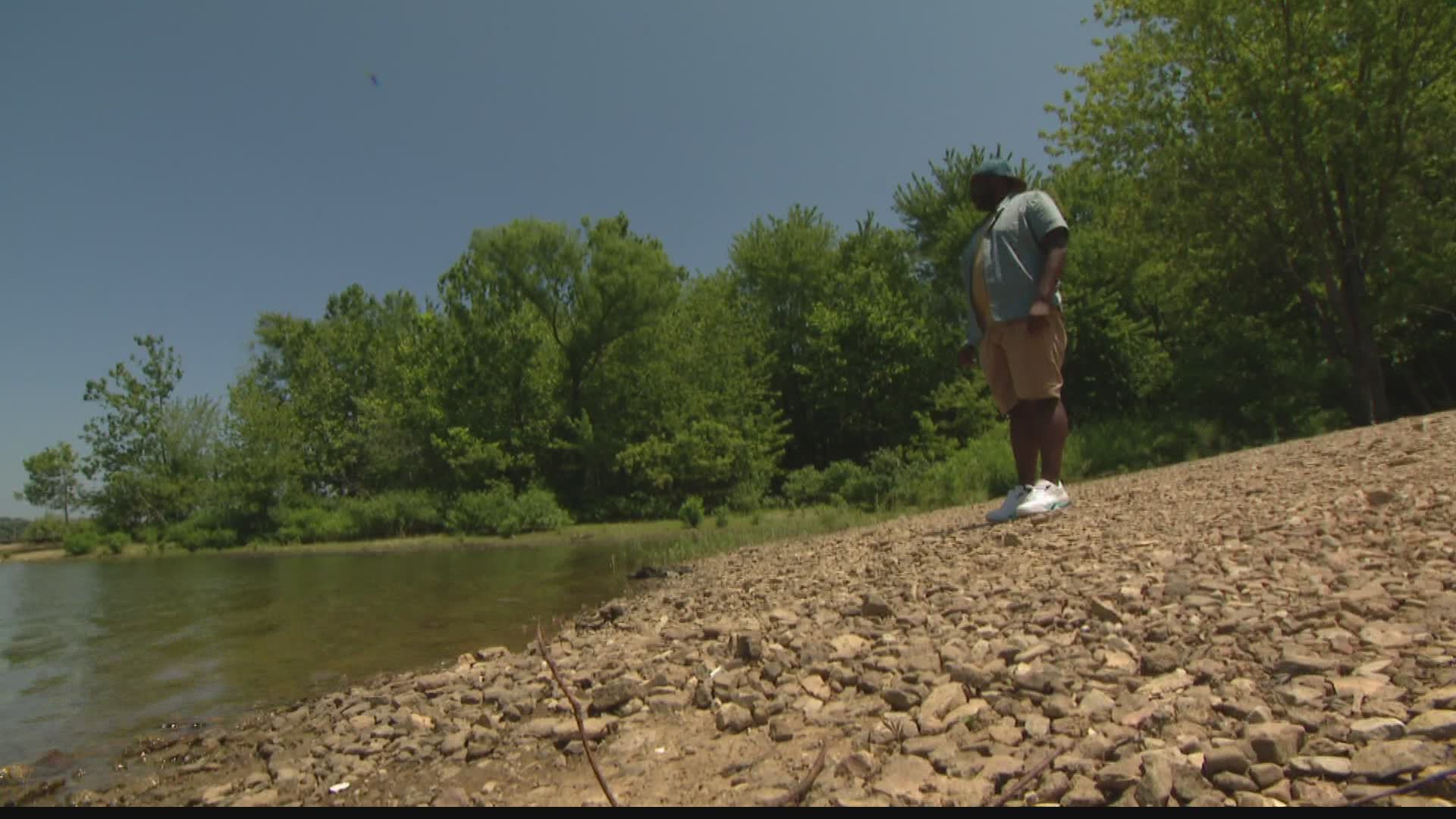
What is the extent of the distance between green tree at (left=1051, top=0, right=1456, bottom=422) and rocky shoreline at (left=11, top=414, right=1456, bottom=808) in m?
12.8

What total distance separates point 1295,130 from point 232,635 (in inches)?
694

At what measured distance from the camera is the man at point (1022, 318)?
518 cm

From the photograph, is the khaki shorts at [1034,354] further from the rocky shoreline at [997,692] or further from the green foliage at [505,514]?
the green foliage at [505,514]

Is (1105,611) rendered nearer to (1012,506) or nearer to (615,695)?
(615,695)

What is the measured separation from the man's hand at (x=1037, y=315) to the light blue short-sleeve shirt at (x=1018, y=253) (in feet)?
0.15

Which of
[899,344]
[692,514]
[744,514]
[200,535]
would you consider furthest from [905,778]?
[200,535]

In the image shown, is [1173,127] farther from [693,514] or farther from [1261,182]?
[693,514]

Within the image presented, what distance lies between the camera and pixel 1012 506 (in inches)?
225

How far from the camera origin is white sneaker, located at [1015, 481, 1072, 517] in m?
5.60

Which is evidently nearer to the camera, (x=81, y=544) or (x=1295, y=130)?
(x=1295, y=130)

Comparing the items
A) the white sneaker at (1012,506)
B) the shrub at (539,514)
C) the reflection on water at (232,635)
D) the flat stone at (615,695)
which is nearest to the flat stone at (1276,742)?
the flat stone at (615,695)

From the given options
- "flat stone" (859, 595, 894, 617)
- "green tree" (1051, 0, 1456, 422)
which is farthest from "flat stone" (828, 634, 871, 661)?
"green tree" (1051, 0, 1456, 422)

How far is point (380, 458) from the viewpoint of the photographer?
3462 centimetres

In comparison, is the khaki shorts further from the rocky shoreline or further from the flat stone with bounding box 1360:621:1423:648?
the flat stone with bounding box 1360:621:1423:648
